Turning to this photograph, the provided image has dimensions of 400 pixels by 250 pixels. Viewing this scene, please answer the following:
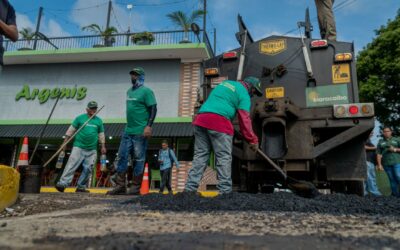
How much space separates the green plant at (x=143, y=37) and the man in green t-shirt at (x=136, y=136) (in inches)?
424

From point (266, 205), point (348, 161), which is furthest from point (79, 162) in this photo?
point (348, 161)

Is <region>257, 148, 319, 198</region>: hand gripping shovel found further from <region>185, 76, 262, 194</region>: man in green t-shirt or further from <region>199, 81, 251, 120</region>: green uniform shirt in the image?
<region>199, 81, 251, 120</region>: green uniform shirt

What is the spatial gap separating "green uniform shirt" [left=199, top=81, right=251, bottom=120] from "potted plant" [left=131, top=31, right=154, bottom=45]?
1213 cm

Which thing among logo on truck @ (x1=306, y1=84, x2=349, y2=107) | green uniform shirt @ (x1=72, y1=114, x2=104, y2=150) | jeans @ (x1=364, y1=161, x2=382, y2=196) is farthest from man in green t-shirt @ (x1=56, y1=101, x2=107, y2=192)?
jeans @ (x1=364, y1=161, x2=382, y2=196)

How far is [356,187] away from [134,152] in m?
3.30

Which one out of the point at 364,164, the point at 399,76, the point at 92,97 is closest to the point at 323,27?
the point at 364,164

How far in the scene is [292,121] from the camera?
182 inches

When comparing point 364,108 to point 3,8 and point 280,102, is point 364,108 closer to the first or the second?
point 280,102

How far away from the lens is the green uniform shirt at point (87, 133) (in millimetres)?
6199

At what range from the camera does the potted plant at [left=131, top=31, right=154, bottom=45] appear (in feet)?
50.5

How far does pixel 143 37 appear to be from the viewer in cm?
1544

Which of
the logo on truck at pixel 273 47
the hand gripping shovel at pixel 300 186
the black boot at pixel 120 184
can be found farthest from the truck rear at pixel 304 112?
the black boot at pixel 120 184

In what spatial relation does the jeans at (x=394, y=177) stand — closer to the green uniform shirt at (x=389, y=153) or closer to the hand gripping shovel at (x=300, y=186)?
the green uniform shirt at (x=389, y=153)

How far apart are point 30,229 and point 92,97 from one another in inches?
568
